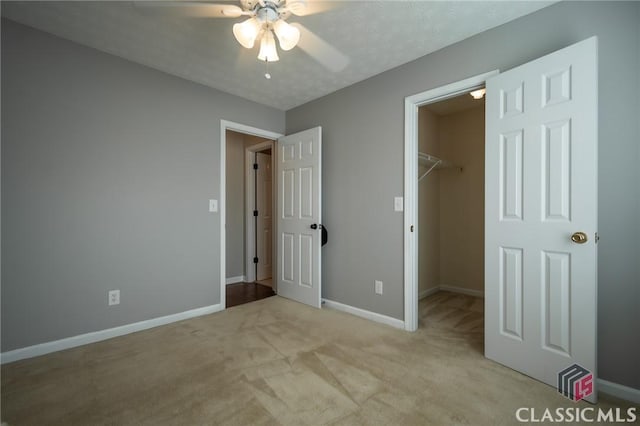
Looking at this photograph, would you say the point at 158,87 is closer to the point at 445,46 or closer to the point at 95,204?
the point at 95,204

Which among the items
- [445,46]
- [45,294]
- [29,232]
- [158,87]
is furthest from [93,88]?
[445,46]

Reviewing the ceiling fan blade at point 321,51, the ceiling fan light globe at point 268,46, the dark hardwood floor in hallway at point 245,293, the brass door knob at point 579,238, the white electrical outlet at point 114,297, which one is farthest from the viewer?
the dark hardwood floor in hallway at point 245,293

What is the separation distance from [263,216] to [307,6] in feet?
11.0

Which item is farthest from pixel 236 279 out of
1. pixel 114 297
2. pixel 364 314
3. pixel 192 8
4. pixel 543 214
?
pixel 543 214

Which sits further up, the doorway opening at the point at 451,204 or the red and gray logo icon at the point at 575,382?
the doorway opening at the point at 451,204

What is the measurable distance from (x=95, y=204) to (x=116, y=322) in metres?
1.05

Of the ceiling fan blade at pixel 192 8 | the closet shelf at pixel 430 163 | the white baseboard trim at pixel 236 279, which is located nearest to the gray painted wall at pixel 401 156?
the closet shelf at pixel 430 163

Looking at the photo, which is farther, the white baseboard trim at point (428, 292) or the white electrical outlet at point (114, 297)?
the white baseboard trim at point (428, 292)

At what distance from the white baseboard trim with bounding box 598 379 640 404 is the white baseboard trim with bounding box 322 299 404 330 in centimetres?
132

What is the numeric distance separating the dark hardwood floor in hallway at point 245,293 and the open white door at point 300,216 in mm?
306

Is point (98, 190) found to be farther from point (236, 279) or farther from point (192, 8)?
point (236, 279)

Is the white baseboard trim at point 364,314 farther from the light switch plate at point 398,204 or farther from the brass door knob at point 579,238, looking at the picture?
the brass door knob at point 579,238

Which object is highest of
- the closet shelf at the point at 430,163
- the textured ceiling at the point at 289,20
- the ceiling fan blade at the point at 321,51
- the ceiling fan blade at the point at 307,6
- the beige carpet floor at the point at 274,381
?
the textured ceiling at the point at 289,20

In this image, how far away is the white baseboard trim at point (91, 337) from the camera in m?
2.02
